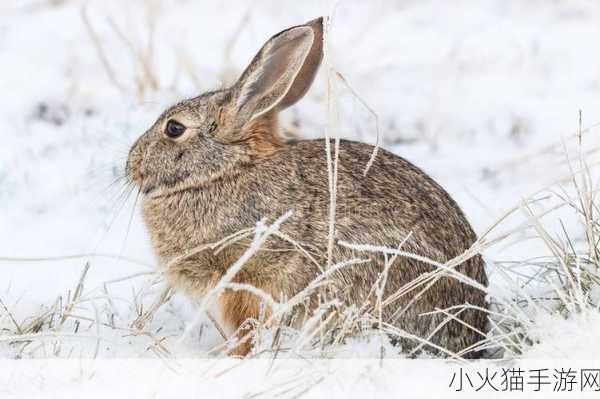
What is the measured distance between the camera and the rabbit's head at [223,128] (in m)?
4.35

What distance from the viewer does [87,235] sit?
564cm

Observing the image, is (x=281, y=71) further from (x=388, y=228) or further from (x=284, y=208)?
(x=388, y=228)

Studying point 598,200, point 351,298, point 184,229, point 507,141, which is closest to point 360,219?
point 351,298

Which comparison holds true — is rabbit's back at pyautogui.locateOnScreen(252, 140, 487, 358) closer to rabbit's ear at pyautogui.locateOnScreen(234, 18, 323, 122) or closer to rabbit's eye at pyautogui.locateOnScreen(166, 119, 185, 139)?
rabbit's ear at pyautogui.locateOnScreen(234, 18, 323, 122)

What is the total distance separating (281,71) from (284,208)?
0.52 meters

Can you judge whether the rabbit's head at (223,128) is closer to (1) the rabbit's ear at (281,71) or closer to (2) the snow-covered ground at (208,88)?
(1) the rabbit's ear at (281,71)

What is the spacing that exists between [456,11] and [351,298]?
5.05 meters

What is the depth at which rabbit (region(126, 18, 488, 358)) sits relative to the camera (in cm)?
411

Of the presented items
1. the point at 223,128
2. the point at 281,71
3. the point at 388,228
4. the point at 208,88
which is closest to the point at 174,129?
the point at 223,128

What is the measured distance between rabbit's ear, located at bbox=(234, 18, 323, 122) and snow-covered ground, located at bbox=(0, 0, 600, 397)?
6.2 inches

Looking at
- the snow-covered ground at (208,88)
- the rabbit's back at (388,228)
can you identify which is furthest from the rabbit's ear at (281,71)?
the rabbit's back at (388,228)

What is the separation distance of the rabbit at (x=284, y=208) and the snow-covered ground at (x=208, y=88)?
0.69 feet

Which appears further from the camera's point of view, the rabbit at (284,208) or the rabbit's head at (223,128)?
the rabbit's head at (223,128)

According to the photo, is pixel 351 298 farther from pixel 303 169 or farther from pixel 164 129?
pixel 164 129
